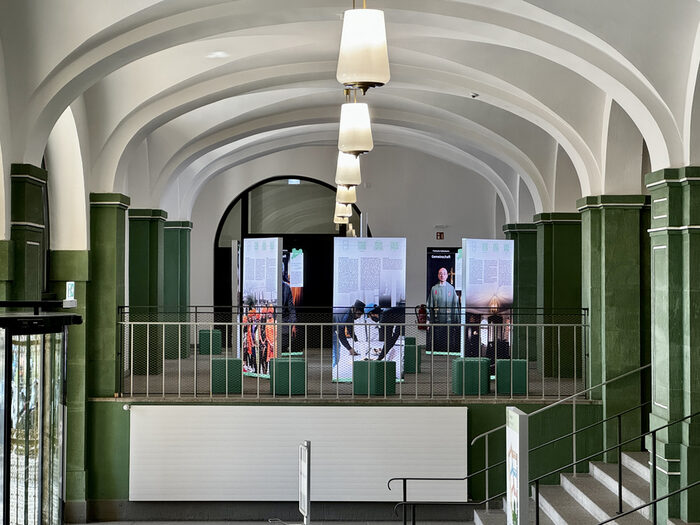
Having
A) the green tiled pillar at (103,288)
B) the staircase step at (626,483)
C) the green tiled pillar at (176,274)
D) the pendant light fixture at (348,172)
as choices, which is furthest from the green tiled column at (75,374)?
the staircase step at (626,483)

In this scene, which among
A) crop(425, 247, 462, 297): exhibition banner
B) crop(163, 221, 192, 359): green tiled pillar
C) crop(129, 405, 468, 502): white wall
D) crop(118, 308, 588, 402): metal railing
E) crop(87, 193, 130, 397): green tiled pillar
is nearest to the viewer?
crop(87, 193, 130, 397): green tiled pillar

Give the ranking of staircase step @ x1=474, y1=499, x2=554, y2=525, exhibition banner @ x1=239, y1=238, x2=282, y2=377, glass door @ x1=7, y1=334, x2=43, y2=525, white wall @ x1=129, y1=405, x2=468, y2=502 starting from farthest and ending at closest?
exhibition banner @ x1=239, y1=238, x2=282, y2=377
white wall @ x1=129, y1=405, x2=468, y2=502
staircase step @ x1=474, y1=499, x2=554, y2=525
glass door @ x1=7, y1=334, x2=43, y2=525

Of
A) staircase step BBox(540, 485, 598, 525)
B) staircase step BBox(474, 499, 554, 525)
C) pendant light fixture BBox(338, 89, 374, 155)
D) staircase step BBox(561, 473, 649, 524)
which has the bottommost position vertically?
staircase step BBox(474, 499, 554, 525)

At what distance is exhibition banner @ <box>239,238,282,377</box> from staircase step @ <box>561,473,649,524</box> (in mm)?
4562

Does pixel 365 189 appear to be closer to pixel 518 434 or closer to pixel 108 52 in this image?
pixel 108 52

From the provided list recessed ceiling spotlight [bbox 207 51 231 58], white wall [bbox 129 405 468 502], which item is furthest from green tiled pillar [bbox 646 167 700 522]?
recessed ceiling spotlight [bbox 207 51 231 58]

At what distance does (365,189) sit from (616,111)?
11.7 metres

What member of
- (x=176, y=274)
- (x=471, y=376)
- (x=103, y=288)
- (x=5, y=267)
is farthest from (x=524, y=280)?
(x=5, y=267)

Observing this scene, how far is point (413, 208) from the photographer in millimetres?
23328

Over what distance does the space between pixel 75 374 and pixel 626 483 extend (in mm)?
6332

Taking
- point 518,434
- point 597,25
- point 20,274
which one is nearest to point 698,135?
point 597,25

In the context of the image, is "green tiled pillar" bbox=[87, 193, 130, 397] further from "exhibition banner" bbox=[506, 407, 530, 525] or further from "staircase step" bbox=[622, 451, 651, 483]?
"exhibition banner" bbox=[506, 407, 530, 525]

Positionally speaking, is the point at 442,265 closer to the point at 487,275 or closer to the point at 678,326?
the point at 487,275

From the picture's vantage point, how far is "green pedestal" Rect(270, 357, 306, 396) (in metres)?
12.8
